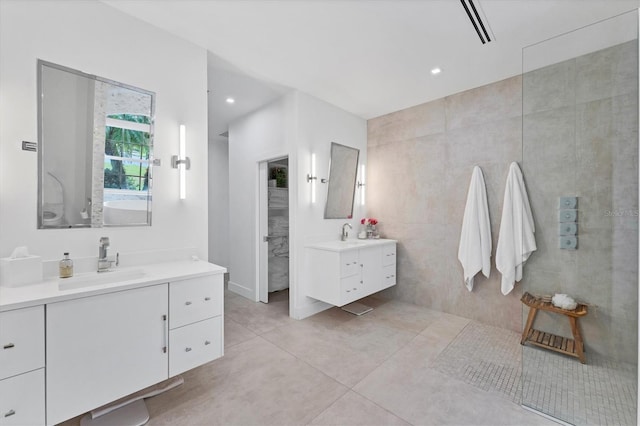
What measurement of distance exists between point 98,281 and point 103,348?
49cm

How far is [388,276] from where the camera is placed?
Answer: 12.4 ft

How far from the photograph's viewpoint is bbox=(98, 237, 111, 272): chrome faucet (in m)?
1.84

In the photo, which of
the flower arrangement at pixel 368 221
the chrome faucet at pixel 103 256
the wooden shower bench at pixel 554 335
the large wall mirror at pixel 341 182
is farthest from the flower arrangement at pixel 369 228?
the chrome faucet at pixel 103 256

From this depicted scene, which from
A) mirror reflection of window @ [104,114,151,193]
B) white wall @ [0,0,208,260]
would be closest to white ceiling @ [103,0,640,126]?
white wall @ [0,0,208,260]

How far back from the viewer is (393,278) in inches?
153

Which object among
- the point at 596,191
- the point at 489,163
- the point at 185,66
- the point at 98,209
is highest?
the point at 185,66

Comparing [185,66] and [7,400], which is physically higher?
[185,66]

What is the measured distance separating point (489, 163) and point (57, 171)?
13.2ft

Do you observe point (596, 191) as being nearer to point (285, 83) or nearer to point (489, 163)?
point (489, 163)

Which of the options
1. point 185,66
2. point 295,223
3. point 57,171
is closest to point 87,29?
point 185,66

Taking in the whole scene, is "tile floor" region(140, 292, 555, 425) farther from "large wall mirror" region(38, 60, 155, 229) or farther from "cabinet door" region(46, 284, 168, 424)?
"large wall mirror" region(38, 60, 155, 229)

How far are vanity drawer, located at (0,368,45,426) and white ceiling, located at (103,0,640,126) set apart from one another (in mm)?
2378

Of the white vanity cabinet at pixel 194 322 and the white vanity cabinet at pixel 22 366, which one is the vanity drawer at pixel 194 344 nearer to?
the white vanity cabinet at pixel 194 322

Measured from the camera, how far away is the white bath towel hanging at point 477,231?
3143mm
